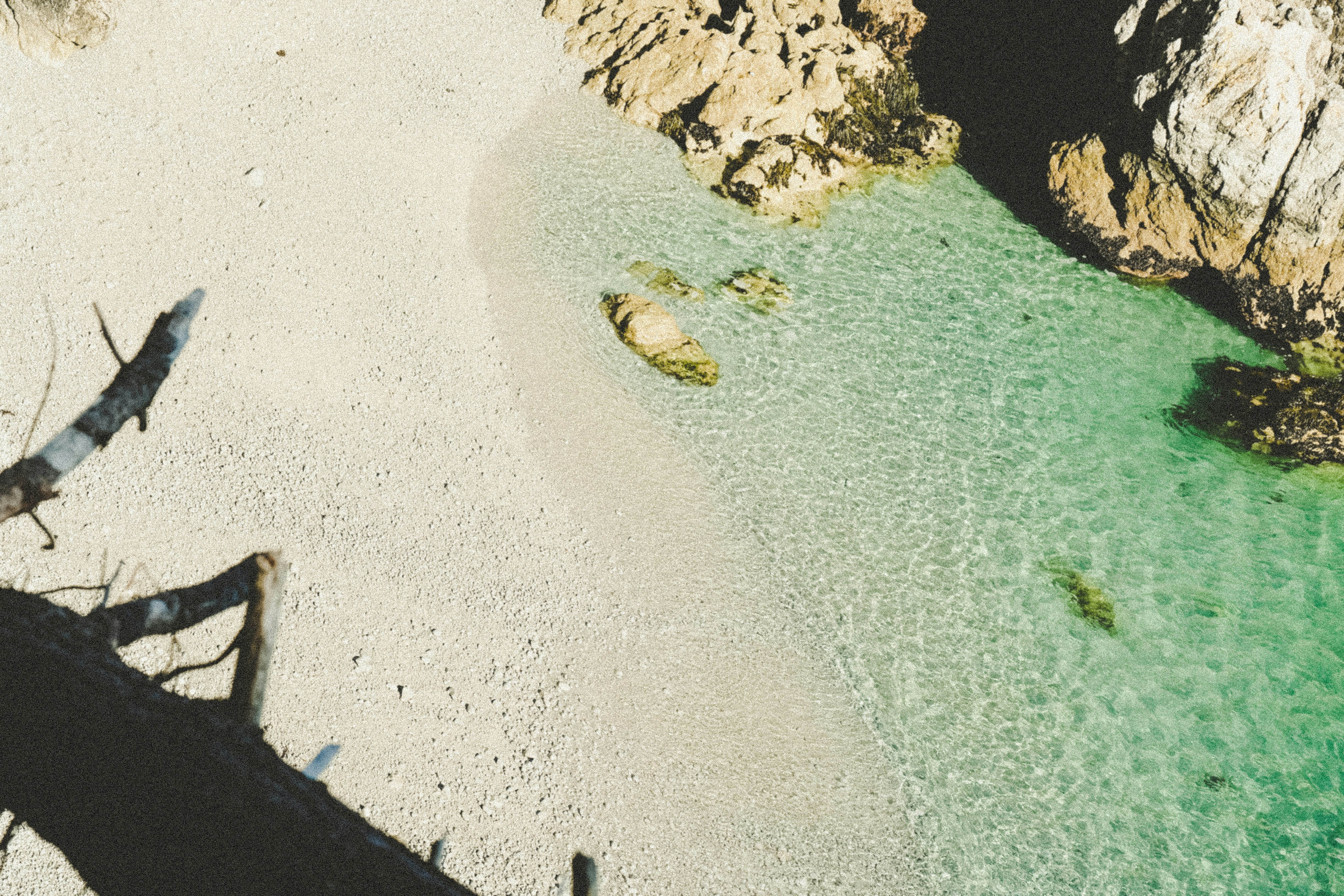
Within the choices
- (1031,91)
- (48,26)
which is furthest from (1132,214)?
(48,26)

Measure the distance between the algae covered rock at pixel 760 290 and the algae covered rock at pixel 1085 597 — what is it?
6638 millimetres

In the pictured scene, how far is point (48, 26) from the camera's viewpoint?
13938 millimetres

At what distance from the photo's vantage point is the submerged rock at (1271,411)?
13.4 meters

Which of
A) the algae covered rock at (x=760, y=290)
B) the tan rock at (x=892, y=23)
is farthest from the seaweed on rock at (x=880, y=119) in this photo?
the algae covered rock at (x=760, y=290)

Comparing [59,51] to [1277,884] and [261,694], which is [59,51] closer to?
[261,694]

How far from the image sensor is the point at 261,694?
9.82 ft

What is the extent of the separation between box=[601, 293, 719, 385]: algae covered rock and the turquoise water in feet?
0.84

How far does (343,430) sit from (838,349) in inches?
339

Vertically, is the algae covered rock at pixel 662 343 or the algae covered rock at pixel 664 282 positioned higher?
the algae covered rock at pixel 664 282

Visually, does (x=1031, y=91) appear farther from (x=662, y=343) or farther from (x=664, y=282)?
(x=662, y=343)

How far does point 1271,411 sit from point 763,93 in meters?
12.3

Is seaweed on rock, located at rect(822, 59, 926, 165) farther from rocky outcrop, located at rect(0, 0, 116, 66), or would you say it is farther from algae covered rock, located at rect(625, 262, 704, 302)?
rocky outcrop, located at rect(0, 0, 116, 66)

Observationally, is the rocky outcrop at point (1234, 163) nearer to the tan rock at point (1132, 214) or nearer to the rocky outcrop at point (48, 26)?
the tan rock at point (1132, 214)

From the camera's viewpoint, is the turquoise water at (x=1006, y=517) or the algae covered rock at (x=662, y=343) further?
the algae covered rock at (x=662, y=343)
